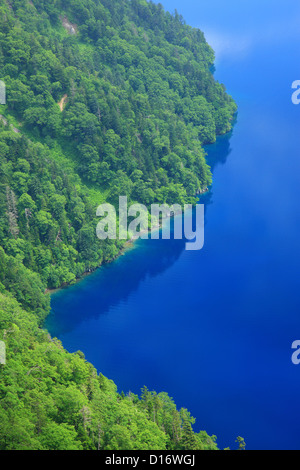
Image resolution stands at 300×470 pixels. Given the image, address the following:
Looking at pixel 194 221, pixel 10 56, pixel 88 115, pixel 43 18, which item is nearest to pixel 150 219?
pixel 194 221

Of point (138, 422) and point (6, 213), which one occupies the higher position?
point (6, 213)

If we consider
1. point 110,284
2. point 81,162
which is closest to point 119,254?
point 110,284

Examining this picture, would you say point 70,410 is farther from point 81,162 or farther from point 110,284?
point 81,162

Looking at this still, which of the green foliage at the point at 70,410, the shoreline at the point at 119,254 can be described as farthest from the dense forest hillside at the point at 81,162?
the shoreline at the point at 119,254

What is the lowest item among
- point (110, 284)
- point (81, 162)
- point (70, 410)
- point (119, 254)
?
point (70, 410)

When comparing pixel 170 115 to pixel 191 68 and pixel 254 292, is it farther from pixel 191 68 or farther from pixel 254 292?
pixel 254 292

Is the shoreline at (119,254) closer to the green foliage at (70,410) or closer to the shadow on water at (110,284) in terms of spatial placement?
the shadow on water at (110,284)

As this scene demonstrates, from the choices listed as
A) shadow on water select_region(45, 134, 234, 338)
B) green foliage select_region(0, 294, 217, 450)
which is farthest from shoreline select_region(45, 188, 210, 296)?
green foliage select_region(0, 294, 217, 450)
